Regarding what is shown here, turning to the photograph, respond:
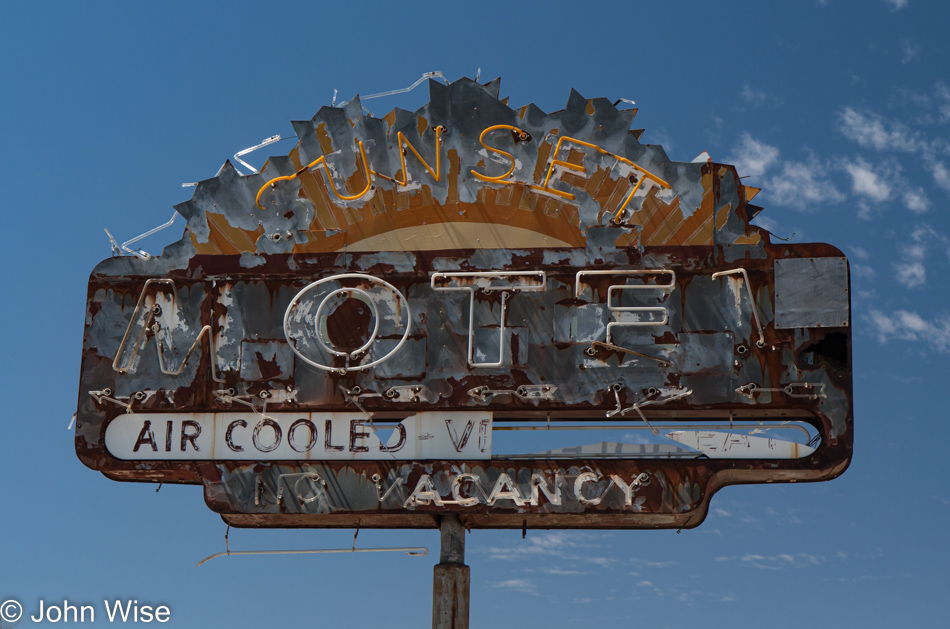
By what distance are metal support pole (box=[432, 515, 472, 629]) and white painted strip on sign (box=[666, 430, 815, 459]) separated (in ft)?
8.93

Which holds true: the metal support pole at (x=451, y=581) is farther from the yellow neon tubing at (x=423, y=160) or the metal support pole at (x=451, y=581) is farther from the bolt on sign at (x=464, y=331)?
the yellow neon tubing at (x=423, y=160)

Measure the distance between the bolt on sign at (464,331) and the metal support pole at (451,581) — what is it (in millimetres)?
291

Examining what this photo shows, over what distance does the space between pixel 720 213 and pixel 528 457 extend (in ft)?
11.8

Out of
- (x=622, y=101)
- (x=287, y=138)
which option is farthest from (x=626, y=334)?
(x=287, y=138)

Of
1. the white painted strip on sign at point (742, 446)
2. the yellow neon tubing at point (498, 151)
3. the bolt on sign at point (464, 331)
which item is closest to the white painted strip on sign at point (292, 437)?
the bolt on sign at point (464, 331)

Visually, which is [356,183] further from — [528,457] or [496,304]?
[528,457]

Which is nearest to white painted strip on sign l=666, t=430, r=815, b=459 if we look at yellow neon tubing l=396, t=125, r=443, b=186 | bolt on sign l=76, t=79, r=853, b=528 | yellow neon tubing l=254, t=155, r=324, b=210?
bolt on sign l=76, t=79, r=853, b=528

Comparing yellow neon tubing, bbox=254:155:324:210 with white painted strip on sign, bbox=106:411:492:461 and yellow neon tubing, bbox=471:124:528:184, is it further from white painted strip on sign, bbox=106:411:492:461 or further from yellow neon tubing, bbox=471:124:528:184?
white painted strip on sign, bbox=106:411:492:461

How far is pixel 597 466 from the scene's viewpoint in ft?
48.5

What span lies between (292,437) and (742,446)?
197 inches

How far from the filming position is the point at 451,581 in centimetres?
1480

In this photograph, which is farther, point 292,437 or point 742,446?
point 292,437

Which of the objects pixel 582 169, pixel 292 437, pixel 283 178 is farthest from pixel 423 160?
pixel 292 437

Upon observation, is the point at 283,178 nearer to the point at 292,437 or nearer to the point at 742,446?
the point at 292,437
